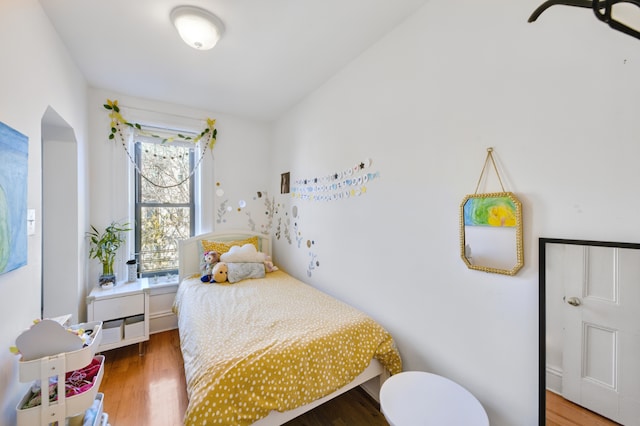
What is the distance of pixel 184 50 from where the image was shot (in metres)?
2.00

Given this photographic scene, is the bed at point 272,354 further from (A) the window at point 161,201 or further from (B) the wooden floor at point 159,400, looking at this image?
(A) the window at point 161,201

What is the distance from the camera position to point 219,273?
8.67ft

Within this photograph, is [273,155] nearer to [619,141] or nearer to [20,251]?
[20,251]

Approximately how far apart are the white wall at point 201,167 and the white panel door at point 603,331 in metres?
3.16

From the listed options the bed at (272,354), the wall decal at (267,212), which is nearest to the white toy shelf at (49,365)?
the bed at (272,354)

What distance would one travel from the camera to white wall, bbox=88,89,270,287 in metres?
2.66

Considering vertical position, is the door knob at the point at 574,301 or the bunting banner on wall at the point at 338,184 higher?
the bunting banner on wall at the point at 338,184

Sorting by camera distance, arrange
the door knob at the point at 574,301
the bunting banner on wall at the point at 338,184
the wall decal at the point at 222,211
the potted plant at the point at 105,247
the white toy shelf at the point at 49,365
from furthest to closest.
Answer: the wall decal at the point at 222,211
the potted plant at the point at 105,247
the bunting banner on wall at the point at 338,184
the white toy shelf at the point at 49,365
the door knob at the point at 574,301

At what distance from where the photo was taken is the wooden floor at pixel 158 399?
1680mm

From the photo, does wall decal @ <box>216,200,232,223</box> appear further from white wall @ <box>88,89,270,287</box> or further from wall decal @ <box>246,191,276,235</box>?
wall decal @ <box>246,191,276,235</box>

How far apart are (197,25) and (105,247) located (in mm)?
2243

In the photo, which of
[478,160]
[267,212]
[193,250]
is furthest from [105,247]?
[478,160]

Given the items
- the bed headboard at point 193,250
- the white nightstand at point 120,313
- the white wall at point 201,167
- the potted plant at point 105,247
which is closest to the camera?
the white nightstand at point 120,313

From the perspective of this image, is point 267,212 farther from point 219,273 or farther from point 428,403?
point 428,403
